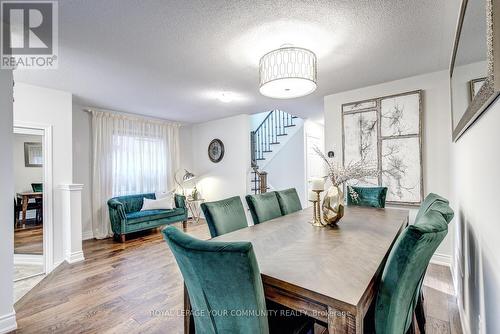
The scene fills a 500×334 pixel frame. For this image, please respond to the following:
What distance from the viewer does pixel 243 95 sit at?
12.5 feet

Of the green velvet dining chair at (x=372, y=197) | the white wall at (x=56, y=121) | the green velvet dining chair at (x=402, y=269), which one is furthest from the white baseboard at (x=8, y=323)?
the green velvet dining chair at (x=372, y=197)

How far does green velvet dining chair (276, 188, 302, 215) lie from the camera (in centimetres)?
258

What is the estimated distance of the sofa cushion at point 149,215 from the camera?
4.20 meters

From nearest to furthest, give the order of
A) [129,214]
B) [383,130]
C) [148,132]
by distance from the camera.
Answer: [383,130], [129,214], [148,132]

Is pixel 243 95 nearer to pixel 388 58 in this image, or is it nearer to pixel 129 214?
pixel 388 58

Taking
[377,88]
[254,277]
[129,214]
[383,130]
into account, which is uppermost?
[377,88]

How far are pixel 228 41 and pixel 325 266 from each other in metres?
2.00

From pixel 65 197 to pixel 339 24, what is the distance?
391 cm

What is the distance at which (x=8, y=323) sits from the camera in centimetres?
182

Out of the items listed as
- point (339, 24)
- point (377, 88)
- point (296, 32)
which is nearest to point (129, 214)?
point (296, 32)

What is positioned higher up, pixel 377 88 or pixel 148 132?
pixel 377 88

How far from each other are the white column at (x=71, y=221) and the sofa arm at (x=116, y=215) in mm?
714

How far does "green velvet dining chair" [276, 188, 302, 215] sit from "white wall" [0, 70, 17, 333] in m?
2.30

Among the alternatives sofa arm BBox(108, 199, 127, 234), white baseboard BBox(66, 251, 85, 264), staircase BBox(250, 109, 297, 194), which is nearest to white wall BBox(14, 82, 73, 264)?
white baseboard BBox(66, 251, 85, 264)
